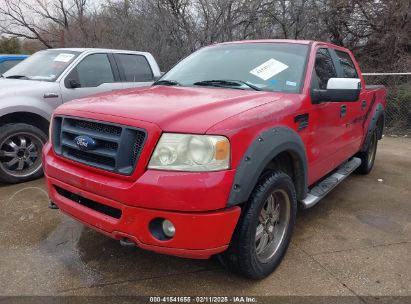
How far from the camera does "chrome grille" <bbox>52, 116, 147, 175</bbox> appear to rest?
2.49m

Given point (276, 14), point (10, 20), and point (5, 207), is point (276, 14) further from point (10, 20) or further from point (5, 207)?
point (10, 20)

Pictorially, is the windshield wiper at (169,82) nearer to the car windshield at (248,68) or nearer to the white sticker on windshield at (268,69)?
the car windshield at (248,68)

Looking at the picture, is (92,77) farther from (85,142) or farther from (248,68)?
(85,142)

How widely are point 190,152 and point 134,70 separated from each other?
456cm

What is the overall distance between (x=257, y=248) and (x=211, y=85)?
4.78 ft

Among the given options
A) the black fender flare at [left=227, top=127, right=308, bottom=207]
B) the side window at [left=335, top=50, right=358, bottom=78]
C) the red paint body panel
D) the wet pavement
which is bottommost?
the wet pavement

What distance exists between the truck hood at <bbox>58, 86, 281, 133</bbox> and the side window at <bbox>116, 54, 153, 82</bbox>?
3.23 metres

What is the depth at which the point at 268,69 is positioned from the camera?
11.8 feet

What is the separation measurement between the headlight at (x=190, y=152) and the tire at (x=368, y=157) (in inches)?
143

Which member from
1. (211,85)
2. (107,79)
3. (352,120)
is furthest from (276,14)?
(211,85)

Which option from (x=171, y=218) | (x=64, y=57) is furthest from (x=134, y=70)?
(x=171, y=218)

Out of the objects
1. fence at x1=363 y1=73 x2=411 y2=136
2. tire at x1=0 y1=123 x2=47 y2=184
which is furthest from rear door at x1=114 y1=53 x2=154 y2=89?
fence at x1=363 y1=73 x2=411 y2=136

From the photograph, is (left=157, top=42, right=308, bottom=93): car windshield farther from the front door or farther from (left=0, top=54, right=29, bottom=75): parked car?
(left=0, top=54, right=29, bottom=75): parked car

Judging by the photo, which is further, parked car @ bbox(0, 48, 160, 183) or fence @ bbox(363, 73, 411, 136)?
fence @ bbox(363, 73, 411, 136)
